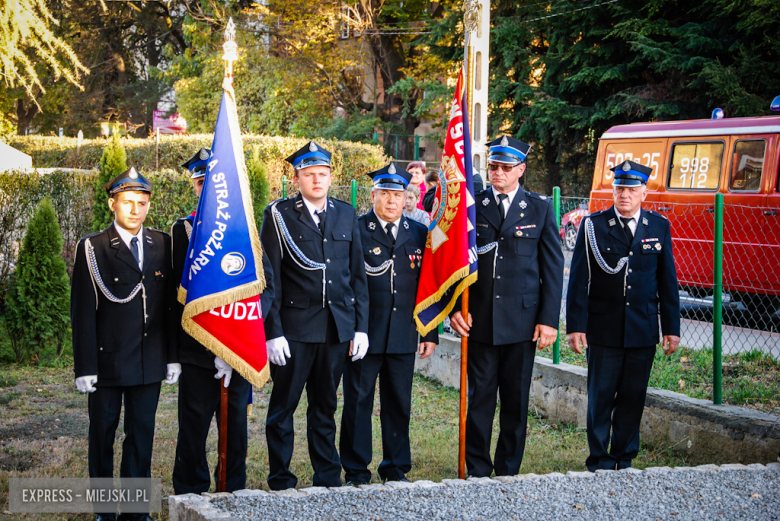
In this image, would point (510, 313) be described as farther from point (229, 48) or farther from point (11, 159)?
point (11, 159)

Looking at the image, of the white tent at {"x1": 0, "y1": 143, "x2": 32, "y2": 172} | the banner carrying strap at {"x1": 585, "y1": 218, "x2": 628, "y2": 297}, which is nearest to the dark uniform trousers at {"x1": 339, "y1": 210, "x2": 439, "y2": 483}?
the banner carrying strap at {"x1": 585, "y1": 218, "x2": 628, "y2": 297}

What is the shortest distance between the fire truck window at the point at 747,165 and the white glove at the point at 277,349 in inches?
327

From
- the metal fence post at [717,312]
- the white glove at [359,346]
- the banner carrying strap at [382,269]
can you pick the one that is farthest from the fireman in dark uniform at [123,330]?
the metal fence post at [717,312]

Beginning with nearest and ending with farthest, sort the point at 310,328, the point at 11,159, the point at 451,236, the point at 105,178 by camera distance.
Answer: the point at 310,328, the point at 451,236, the point at 105,178, the point at 11,159

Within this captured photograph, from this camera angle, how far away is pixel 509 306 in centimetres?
466

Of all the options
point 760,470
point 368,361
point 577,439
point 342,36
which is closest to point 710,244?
point 577,439

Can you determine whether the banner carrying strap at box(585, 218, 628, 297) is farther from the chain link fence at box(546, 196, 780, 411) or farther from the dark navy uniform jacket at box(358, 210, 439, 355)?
the dark navy uniform jacket at box(358, 210, 439, 355)

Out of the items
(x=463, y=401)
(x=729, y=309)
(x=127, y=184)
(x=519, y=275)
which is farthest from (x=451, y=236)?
(x=729, y=309)

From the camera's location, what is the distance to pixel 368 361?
4789 mm

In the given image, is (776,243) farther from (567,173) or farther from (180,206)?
(567,173)

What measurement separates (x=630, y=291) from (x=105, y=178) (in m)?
7.16

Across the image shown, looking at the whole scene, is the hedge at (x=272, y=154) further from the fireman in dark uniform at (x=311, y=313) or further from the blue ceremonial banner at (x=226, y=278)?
the blue ceremonial banner at (x=226, y=278)

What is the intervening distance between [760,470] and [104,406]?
12.6 ft

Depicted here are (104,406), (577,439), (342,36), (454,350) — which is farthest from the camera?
(342,36)
